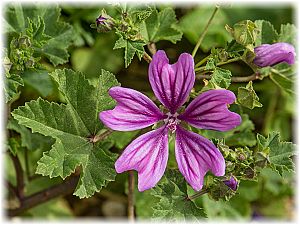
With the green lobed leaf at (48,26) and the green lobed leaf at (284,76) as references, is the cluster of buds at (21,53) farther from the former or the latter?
the green lobed leaf at (284,76)

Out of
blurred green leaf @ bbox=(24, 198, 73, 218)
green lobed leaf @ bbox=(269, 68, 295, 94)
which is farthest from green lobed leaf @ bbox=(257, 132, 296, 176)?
blurred green leaf @ bbox=(24, 198, 73, 218)

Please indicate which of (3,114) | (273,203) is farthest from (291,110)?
(3,114)

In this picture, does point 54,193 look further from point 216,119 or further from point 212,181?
point 216,119

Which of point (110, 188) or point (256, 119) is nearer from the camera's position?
point (110, 188)

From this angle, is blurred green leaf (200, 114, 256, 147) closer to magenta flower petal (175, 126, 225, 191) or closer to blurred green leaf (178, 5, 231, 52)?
blurred green leaf (178, 5, 231, 52)

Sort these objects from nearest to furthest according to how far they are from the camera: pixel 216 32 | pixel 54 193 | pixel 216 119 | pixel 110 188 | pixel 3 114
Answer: pixel 216 119, pixel 3 114, pixel 54 193, pixel 216 32, pixel 110 188

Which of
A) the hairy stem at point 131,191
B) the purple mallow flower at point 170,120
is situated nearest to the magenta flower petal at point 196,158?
the purple mallow flower at point 170,120

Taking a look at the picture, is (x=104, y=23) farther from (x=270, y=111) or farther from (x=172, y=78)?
(x=270, y=111)
